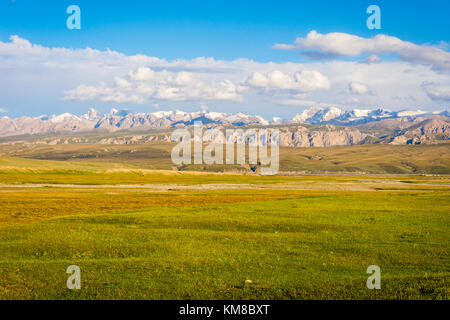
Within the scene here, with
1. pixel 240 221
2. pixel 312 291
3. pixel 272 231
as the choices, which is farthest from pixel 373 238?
pixel 312 291

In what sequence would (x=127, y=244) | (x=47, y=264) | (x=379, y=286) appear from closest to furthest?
(x=379, y=286), (x=47, y=264), (x=127, y=244)

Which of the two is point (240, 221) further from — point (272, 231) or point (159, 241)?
point (159, 241)

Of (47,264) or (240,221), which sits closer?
(47,264)
